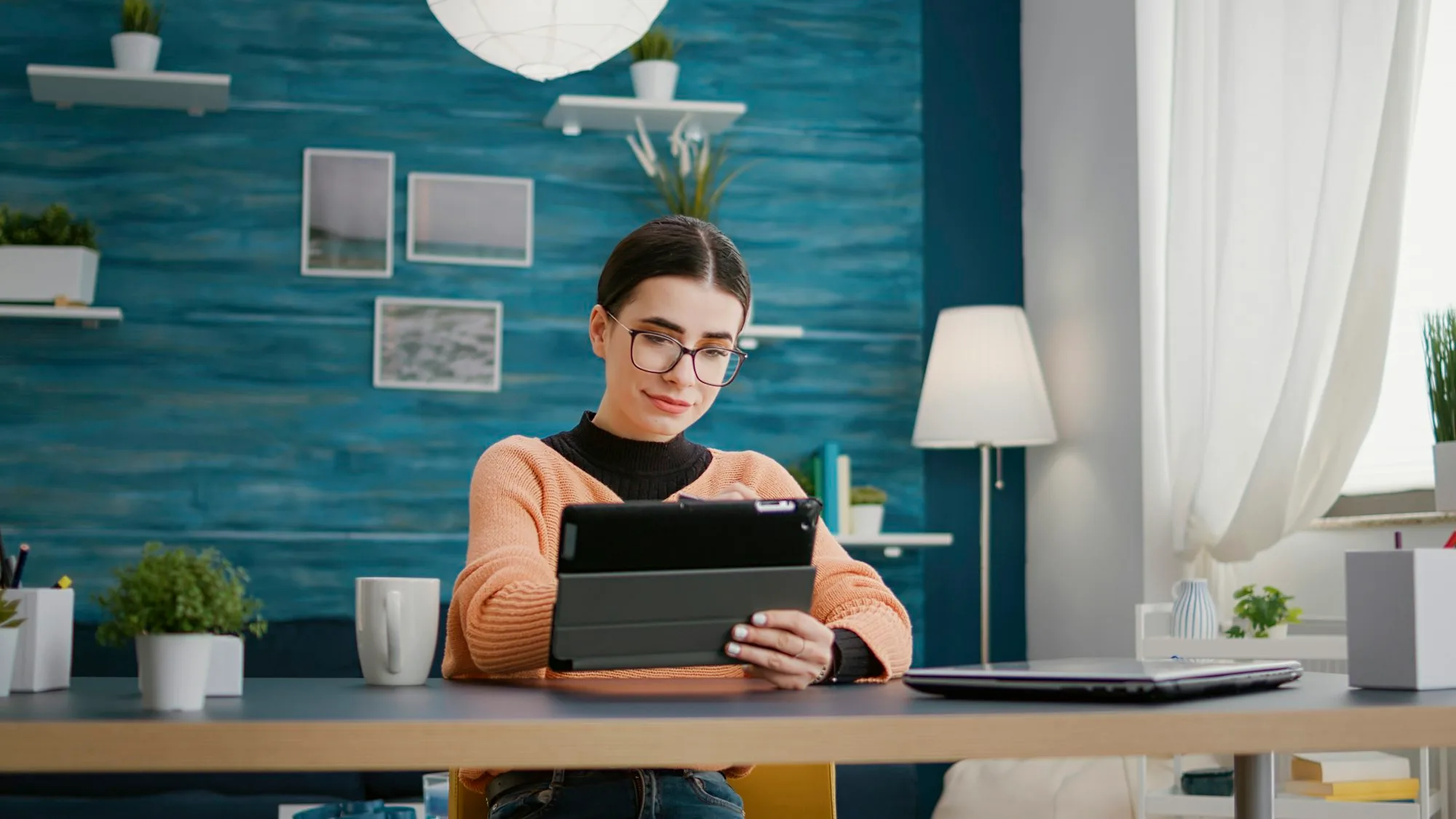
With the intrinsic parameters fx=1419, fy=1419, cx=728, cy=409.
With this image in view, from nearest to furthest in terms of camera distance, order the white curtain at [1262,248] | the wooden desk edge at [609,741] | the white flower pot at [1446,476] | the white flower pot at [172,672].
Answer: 1. the wooden desk edge at [609,741]
2. the white flower pot at [172,672]
3. the white flower pot at [1446,476]
4. the white curtain at [1262,248]

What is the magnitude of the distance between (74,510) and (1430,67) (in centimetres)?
337

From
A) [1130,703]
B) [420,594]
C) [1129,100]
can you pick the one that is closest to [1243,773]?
[1130,703]

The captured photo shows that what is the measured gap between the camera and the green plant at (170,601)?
39.6 inches

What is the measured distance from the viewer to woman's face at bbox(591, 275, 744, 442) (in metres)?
1.56

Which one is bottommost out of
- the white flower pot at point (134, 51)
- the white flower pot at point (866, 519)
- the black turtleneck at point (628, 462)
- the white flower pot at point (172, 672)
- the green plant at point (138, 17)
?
the white flower pot at point (172, 672)

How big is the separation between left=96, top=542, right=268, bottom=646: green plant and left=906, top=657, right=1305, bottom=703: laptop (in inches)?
20.3

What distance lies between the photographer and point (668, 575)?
1.14 m

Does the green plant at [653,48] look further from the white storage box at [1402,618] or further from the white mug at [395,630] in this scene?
the white storage box at [1402,618]

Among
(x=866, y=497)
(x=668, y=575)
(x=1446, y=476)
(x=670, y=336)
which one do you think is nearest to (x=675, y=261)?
(x=670, y=336)

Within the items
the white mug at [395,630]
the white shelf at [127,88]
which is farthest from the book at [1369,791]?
the white shelf at [127,88]

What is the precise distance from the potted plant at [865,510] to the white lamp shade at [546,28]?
6.39 feet

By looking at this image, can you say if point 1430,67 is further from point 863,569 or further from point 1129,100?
point 863,569

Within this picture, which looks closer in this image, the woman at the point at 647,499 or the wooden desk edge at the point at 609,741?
the wooden desk edge at the point at 609,741

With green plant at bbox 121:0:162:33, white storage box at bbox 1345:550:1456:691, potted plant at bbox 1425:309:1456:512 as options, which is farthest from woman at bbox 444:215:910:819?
green plant at bbox 121:0:162:33
